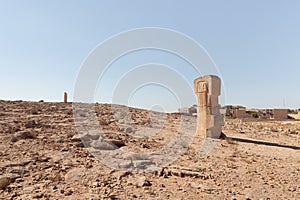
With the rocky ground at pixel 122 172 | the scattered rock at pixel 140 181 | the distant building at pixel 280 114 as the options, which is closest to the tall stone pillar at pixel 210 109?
the rocky ground at pixel 122 172

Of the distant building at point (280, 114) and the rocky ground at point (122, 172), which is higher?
the distant building at point (280, 114)

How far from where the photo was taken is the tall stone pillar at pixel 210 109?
11.1 meters

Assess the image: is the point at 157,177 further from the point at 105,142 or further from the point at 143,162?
the point at 105,142

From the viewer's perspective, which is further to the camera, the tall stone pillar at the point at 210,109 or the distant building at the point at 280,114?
the distant building at the point at 280,114

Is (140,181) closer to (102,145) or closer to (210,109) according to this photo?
(102,145)

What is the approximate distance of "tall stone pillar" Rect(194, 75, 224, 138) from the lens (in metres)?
11.1

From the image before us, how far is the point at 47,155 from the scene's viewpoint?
208 inches

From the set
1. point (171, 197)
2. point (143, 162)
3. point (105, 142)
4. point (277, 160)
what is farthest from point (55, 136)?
point (277, 160)

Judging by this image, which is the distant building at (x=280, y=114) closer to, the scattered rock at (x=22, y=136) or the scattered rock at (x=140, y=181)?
the scattered rock at (x=22, y=136)

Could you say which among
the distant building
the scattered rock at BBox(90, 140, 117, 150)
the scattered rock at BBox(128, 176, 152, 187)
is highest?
the distant building

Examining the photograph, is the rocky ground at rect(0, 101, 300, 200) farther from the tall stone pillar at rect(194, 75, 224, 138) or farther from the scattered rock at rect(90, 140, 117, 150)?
the tall stone pillar at rect(194, 75, 224, 138)

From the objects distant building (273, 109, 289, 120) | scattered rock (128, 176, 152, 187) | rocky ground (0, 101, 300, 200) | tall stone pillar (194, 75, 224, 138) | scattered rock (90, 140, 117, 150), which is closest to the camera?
rocky ground (0, 101, 300, 200)

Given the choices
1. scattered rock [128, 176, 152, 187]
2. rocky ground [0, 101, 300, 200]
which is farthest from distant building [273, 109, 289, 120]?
scattered rock [128, 176, 152, 187]

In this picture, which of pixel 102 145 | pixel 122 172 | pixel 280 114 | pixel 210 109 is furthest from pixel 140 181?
pixel 280 114
